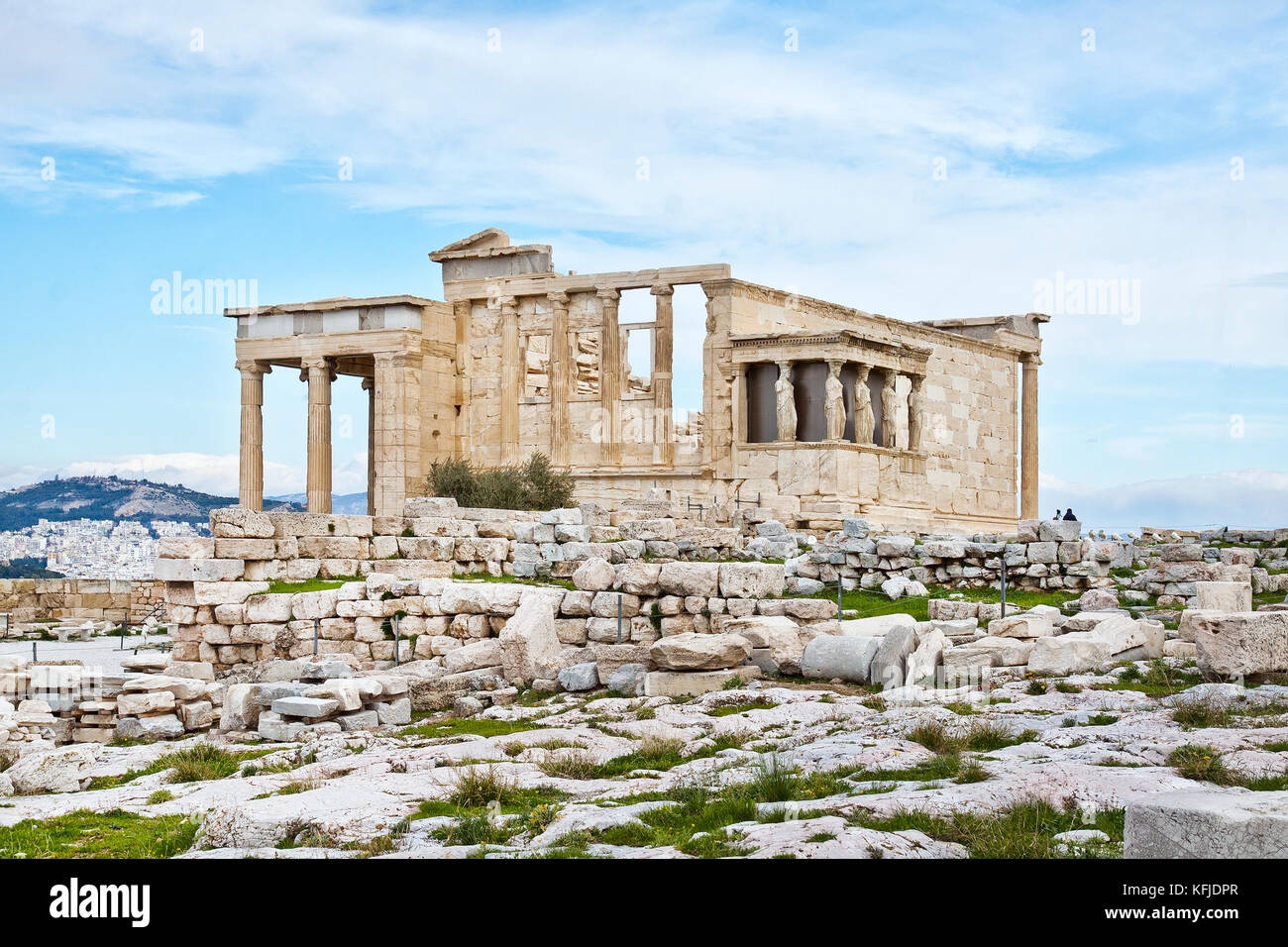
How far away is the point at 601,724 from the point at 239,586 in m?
7.40

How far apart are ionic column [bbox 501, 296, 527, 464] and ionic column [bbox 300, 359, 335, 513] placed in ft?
14.6

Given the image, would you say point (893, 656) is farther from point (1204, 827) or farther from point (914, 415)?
point (914, 415)

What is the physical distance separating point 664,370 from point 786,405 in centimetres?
316

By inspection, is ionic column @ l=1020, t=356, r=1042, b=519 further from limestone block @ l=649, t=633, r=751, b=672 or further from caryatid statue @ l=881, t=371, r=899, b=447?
limestone block @ l=649, t=633, r=751, b=672

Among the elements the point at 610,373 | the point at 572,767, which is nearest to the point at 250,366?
the point at 610,373

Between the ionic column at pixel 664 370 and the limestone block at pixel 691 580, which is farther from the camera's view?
the ionic column at pixel 664 370

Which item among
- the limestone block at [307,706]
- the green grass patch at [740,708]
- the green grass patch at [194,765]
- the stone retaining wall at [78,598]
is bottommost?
the stone retaining wall at [78,598]

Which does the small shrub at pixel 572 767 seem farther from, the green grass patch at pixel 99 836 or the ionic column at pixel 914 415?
the ionic column at pixel 914 415

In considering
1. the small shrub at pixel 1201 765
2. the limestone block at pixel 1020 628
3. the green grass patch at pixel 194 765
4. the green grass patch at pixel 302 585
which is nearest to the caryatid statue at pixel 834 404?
the green grass patch at pixel 302 585

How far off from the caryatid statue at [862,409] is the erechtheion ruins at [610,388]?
3cm

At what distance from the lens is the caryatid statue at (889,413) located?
32.8 metres

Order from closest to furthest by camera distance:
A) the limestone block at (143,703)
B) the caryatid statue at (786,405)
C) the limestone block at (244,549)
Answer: the limestone block at (143,703) < the limestone block at (244,549) < the caryatid statue at (786,405)
